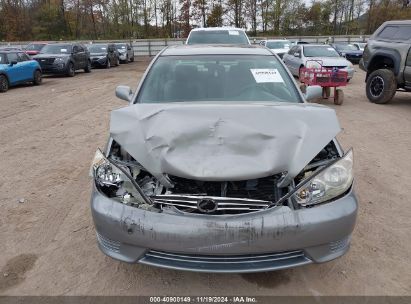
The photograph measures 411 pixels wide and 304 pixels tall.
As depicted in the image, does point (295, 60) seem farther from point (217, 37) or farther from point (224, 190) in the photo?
point (224, 190)

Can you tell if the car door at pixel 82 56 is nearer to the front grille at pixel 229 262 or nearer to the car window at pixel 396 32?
the car window at pixel 396 32

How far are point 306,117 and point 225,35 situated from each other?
8.73m

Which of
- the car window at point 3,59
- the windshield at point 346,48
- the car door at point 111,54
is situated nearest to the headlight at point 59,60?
the car window at point 3,59

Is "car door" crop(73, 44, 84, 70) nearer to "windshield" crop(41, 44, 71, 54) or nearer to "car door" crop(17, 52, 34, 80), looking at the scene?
"windshield" crop(41, 44, 71, 54)

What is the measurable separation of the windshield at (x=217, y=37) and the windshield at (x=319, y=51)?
13.4 ft

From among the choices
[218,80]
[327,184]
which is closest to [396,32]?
[218,80]

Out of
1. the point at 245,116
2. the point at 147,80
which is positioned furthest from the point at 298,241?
the point at 147,80

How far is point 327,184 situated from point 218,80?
172 centimetres

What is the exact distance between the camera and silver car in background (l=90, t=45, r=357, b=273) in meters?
2.39

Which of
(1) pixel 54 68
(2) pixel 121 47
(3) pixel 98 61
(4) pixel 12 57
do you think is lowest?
(3) pixel 98 61

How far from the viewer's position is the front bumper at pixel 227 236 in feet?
7.73

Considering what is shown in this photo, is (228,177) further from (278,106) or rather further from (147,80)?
(147,80)

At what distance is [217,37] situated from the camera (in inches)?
441

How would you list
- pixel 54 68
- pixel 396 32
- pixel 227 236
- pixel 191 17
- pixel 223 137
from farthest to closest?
1. pixel 191 17
2. pixel 54 68
3. pixel 396 32
4. pixel 223 137
5. pixel 227 236
